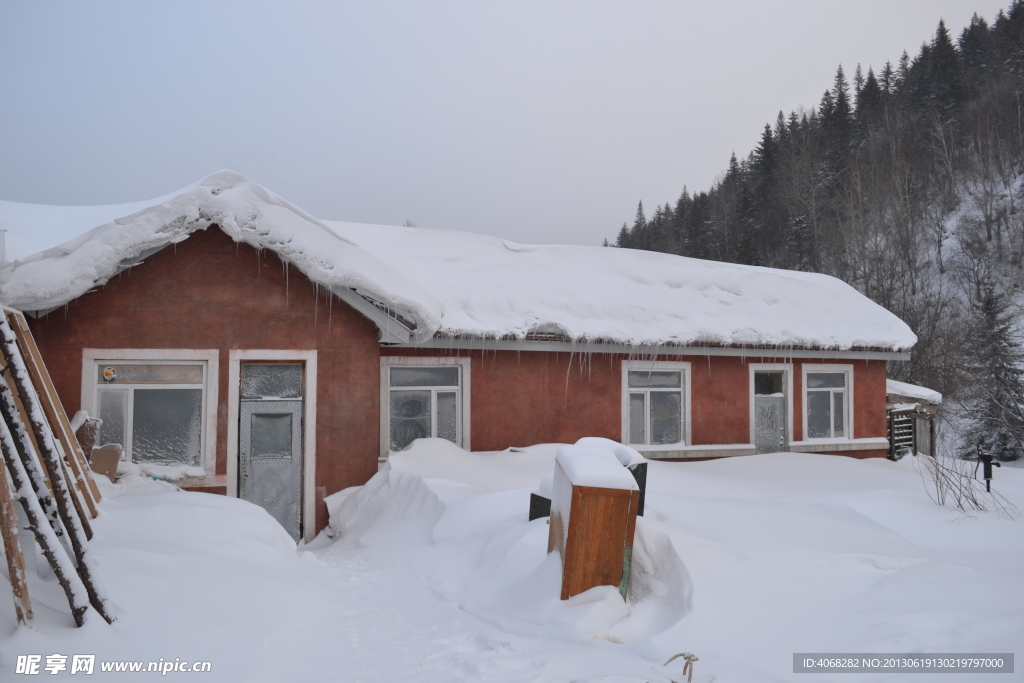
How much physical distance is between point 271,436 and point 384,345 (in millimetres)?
2015

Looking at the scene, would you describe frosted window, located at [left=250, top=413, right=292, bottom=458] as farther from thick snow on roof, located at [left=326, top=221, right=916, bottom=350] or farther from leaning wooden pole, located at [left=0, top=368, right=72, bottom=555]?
leaning wooden pole, located at [left=0, top=368, right=72, bottom=555]

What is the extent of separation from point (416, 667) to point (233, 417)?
5706mm

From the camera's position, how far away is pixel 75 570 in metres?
3.36

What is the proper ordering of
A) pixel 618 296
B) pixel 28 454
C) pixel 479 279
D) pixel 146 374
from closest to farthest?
pixel 28 454
pixel 146 374
pixel 479 279
pixel 618 296

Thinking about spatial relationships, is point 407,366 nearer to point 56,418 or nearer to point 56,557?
point 56,418

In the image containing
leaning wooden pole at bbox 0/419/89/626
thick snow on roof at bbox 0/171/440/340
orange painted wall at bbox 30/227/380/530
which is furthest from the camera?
orange painted wall at bbox 30/227/380/530

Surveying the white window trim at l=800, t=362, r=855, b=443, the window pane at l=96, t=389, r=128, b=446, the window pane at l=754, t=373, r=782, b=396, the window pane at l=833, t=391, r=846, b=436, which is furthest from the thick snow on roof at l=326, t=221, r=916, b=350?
the window pane at l=96, t=389, r=128, b=446

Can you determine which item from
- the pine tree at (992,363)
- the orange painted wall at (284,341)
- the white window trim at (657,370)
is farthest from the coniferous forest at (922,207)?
the orange painted wall at (284,341)

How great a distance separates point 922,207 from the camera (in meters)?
38.2

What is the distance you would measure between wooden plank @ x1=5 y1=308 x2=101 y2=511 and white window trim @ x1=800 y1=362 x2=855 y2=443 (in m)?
11.6

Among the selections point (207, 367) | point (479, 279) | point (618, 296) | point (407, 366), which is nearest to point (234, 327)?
point (207, 367)

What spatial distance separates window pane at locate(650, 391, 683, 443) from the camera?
11844mm

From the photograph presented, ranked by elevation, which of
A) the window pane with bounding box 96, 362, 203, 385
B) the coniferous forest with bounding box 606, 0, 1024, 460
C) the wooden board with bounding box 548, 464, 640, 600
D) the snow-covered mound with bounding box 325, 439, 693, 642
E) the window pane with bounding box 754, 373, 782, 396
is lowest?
the snow-covered mound with bounding box 325, 439, 693, 642

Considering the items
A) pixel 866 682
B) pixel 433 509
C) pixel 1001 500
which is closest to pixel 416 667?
pixel 866 682
